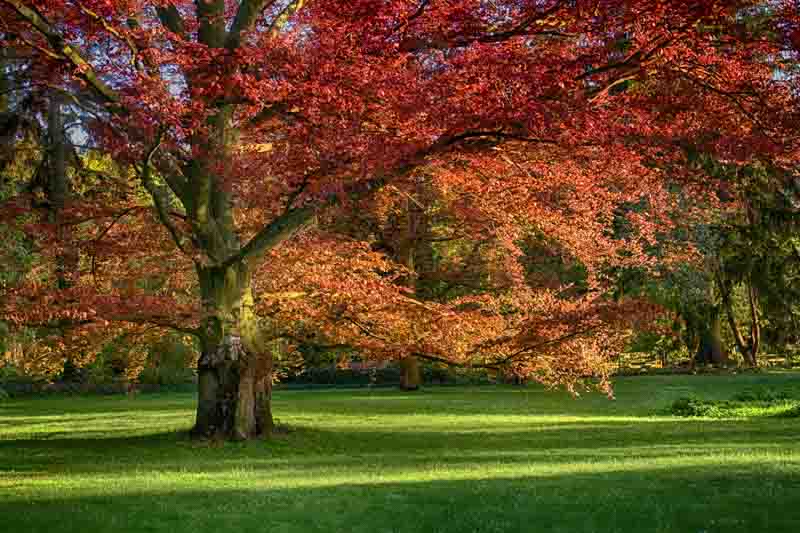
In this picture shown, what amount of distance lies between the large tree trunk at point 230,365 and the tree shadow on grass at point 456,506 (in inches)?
232

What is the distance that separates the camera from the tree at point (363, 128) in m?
14.9

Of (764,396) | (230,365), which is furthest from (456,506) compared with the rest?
(764,396)

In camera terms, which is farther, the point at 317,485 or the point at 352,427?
the point at 352,427

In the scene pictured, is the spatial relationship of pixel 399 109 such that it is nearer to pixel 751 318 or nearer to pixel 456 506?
pixel 456 506

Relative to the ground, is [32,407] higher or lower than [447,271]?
lower

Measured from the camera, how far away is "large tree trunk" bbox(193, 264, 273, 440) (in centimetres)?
1853

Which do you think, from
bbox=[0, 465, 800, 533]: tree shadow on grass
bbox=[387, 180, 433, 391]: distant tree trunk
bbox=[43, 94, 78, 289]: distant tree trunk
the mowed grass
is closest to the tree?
bbox=[43, 94, 78, 289]: distant tree trunk

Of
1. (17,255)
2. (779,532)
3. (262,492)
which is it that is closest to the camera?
(779,532)

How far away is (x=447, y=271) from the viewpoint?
3694cm

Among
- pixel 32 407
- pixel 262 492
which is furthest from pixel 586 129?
pixel 32 407

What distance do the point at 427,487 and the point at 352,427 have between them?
1079 cm

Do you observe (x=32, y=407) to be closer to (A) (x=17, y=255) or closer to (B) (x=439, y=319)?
(A) (x=17, y=255)

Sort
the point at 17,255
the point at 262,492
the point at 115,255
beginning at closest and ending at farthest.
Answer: the point at 262,492 < the point at 115,255 < the point at 17,255

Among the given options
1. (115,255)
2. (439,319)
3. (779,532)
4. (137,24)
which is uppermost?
(137,24)
